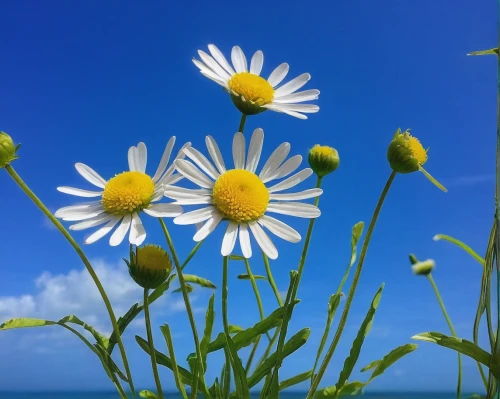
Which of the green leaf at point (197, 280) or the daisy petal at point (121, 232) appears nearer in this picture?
the daisy petal at point (121, 232)

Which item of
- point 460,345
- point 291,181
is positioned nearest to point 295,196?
point 291,181

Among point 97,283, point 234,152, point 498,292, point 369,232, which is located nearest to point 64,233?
point 97,283

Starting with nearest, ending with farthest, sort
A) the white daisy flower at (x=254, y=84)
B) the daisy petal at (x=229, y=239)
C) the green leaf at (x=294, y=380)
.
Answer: the daisy petal at (x=229, y=239) < the white daisy flower at (x=254, y=84) < the green leaf at (x=294, y=380)

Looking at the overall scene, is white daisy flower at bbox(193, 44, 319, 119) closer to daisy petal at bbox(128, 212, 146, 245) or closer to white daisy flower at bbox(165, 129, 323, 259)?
white daisy flower at bbox(165, 129, 323, 259)

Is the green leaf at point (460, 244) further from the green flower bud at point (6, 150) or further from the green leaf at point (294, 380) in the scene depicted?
the green flower bud at point (6, 150)

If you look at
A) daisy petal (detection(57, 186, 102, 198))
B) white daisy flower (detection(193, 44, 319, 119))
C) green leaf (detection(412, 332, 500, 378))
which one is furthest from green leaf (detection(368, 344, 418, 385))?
daisy petal (detection(57, 186, 102, 198))

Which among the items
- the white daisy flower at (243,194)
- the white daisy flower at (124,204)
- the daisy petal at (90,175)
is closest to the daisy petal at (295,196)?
the white daisy flower at (243,194)

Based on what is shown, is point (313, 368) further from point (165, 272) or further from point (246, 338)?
point (165, 272)

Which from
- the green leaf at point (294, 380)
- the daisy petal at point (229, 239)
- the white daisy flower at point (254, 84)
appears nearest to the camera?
the daisy petal at point (229, 239)
